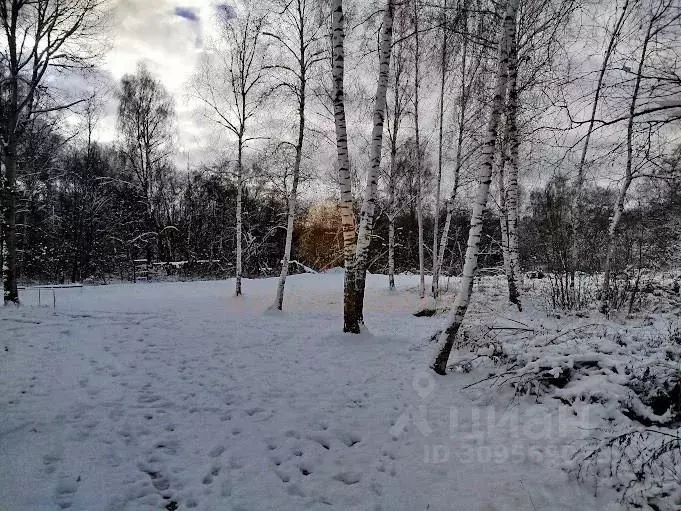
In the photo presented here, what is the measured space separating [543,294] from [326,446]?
9.74 meters

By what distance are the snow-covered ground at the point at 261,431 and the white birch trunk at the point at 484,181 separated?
64cm

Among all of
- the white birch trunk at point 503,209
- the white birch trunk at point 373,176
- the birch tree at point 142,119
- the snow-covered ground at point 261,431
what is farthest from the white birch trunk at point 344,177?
the birch tree at point 142,119

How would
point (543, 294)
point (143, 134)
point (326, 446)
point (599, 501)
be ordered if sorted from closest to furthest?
point (599, 501), point (326, 446), point (543, 294), point (143, 134)

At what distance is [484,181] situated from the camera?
5.30m

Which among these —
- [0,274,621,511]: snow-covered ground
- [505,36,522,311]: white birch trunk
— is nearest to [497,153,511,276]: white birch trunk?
[505,36,522,311]: white birch trunk

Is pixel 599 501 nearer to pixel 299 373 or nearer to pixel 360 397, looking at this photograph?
pixel 360 397

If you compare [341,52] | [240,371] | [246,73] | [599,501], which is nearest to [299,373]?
[240,371]

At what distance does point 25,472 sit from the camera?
125 inches

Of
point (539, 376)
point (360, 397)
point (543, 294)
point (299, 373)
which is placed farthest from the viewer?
point (543, 294)

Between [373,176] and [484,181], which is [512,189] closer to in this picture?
[373,176]

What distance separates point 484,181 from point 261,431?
4205 millimetres

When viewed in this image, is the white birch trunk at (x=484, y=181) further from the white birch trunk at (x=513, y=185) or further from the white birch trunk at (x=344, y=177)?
the white birch trunk at (x=513, y=185)

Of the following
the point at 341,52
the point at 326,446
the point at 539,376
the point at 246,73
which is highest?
the point at 246,73

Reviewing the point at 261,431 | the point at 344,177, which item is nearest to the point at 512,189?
the point at 344,177
